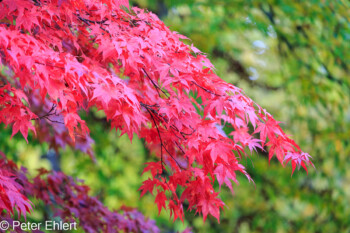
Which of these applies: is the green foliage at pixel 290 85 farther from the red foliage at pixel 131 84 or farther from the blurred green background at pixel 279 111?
the red foliage at pixel 131 84

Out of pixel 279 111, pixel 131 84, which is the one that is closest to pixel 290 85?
pixel 279 111

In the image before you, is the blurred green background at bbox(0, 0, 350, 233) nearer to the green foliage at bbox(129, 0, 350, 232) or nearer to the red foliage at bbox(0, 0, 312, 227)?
the green foliage at bbox(129, 0, 350, 232)

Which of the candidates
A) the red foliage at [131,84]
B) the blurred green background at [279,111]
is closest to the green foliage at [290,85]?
the blurred green background at [279,111]

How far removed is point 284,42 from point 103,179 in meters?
2.96

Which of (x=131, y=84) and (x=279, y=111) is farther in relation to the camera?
(x=279, y=111)

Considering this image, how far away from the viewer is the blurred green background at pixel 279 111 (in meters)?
4.88

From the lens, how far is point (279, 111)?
5074mm

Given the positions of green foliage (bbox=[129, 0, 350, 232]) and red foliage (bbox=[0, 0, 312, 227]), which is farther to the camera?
green foliage (bbox=[129, 0, 350, 232])

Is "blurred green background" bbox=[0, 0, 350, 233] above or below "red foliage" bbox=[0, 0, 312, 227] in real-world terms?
below

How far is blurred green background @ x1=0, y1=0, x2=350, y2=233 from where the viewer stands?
4.88 m

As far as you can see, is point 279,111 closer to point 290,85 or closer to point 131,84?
point 290,85

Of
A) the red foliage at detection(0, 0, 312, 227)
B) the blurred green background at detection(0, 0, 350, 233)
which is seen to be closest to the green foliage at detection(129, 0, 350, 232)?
the blurred green background at detection(0, 0, 350, 233)

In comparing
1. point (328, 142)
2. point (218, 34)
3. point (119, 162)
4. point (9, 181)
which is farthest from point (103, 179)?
point (9, 181)

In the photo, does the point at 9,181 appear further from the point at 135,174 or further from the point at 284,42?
the point at 284,42
